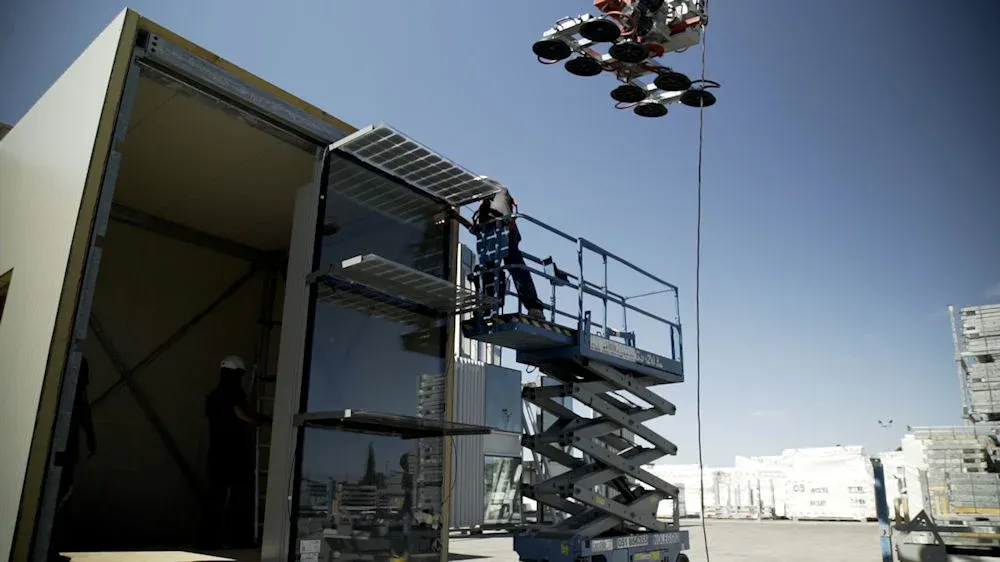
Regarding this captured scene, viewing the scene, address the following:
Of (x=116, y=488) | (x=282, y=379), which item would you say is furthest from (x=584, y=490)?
(x=116, y=488)

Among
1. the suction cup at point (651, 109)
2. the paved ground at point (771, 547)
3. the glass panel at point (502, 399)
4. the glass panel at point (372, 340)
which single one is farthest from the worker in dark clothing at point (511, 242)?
the glass panel at point (502, 399)

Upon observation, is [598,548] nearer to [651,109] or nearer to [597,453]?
[597,453]

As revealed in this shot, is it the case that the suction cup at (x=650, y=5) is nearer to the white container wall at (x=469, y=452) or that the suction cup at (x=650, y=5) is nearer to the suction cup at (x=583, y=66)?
the suction cup at (x=583, y=66)

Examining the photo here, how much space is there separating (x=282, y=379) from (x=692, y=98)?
9.22 meters

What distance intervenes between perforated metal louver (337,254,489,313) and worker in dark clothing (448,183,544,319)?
86 centimetres

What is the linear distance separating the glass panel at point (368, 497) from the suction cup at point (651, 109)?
839 cm

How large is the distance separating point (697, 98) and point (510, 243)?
6036 millimetres

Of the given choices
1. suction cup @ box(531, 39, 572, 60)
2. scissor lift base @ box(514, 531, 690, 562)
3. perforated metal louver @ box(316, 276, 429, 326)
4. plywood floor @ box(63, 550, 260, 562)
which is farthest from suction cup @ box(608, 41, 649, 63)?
plywood floor @ box(63, 550, 260, 562)

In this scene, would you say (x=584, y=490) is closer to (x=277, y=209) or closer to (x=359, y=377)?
(x=359, y=377)

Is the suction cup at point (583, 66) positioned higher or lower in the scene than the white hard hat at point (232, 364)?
higher

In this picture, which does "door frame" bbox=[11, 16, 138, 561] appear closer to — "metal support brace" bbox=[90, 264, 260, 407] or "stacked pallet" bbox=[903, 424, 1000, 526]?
"metal support brace" bbox=[90, 264, 260, 407]

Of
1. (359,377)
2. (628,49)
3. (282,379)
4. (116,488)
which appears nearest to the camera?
(282,379)

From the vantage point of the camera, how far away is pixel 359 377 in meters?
7.50

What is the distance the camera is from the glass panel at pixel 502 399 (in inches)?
896
